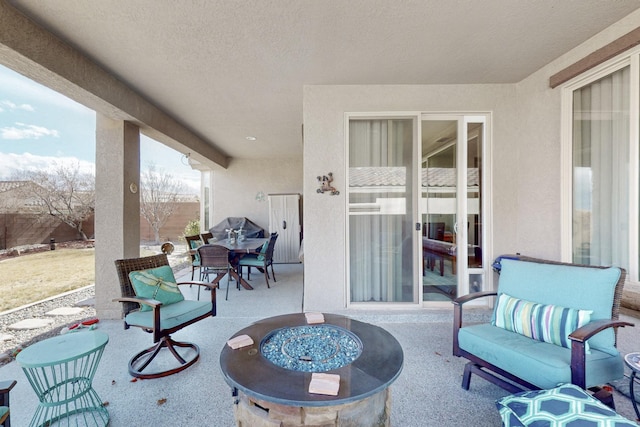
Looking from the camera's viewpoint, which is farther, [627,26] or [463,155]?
[463,155]

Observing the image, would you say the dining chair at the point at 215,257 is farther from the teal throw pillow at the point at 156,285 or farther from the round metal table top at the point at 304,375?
the round metal table top at the point at 304,375

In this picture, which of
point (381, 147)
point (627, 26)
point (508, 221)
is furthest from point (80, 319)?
point (627, 26)

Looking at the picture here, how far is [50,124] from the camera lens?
16.6 feet

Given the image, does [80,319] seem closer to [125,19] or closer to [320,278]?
[320,278]

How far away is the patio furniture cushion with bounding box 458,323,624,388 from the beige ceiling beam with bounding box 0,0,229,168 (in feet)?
13.8

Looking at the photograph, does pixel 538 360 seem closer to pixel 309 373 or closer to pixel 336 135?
pixel 309 373

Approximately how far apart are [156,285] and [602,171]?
4435mm

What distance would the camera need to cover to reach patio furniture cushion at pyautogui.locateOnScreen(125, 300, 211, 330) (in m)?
2.27

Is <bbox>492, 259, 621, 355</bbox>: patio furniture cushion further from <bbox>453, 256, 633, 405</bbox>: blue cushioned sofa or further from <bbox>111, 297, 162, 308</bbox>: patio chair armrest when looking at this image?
<bbox>111, 297, 162, 308</bbox>: patio chair armrest

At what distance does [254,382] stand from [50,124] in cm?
668

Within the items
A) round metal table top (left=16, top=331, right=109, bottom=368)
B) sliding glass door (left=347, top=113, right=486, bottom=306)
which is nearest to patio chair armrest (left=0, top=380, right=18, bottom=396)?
round metal table top (left=16, top=331, right=109, bottom=368)

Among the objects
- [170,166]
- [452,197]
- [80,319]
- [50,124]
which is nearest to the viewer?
[80,319]

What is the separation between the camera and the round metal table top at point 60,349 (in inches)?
59.7

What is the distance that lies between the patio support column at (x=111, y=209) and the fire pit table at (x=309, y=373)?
2.62 metres
